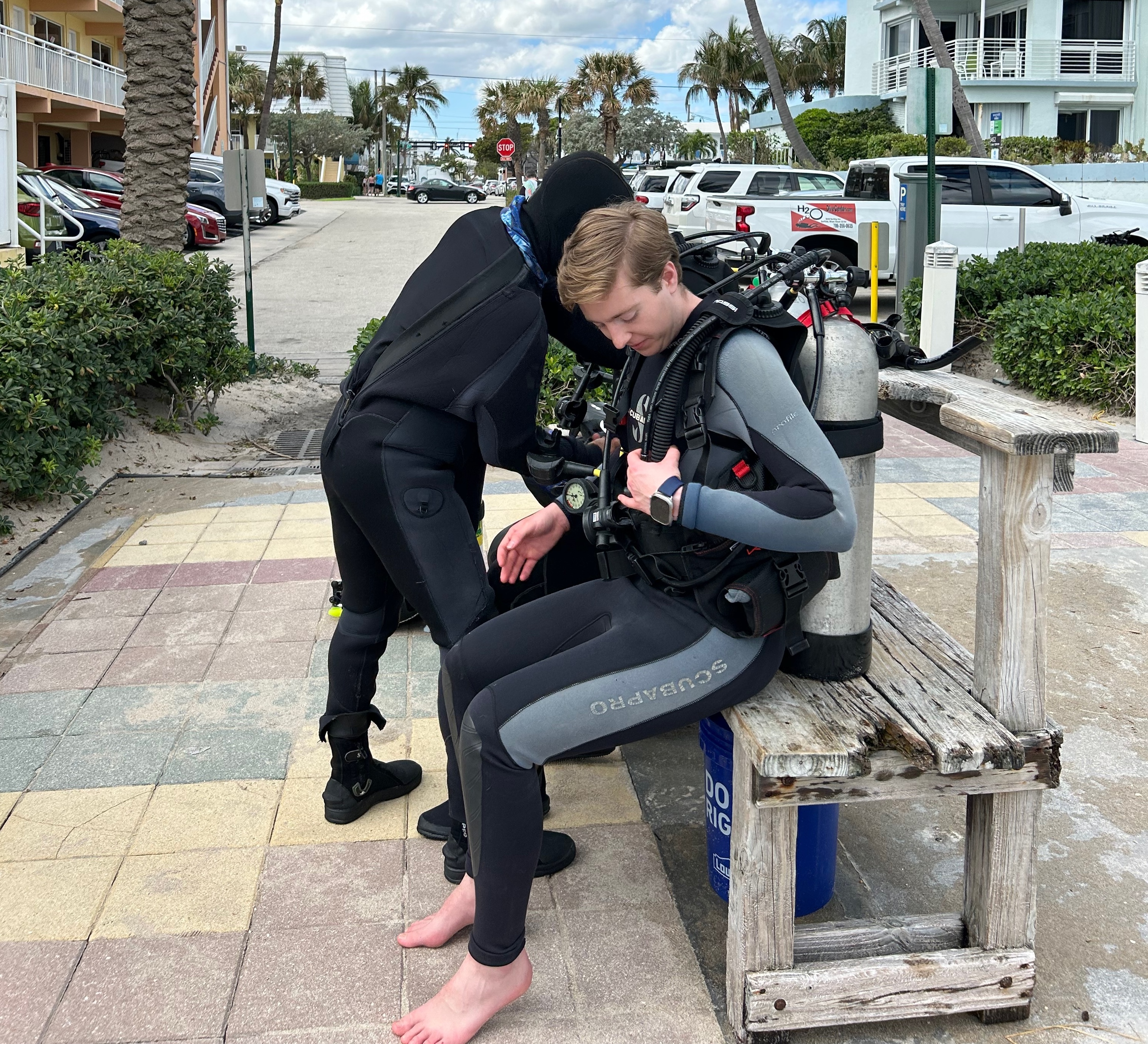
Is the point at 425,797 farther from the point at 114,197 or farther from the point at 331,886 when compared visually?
the point at 114,197

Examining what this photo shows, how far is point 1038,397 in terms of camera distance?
9.80 m

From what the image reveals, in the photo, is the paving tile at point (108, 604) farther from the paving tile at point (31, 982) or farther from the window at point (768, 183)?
the window at point (768, 183)

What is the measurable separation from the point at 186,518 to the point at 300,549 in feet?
3.35

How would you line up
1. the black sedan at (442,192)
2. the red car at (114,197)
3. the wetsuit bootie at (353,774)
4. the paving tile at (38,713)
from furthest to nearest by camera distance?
1. the black sedan at (442,192)
2. the red car at (114,197)
3. the paving tile at (38,713)
4. the wetsuit bootie at (353,774)

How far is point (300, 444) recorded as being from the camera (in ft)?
29.4

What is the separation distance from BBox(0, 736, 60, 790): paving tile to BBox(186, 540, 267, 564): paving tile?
1.99 metres

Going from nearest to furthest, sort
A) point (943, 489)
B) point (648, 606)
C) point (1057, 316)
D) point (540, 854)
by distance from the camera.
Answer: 1. point (648, 606)
2. point (540, 854)
3. point (943, 489)
4. point (1057, 316)

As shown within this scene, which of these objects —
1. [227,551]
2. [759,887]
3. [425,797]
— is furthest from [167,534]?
[759,887]

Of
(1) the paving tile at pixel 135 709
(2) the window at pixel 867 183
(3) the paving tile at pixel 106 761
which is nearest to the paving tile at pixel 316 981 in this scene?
(3) the paving tile at pixel 106 761

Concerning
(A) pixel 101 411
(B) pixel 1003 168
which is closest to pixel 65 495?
(A) pixel 101 411

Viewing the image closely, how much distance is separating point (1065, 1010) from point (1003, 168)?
15.7 meters

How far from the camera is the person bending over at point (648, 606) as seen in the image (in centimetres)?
231

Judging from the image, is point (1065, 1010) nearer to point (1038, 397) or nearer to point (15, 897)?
point (15, 897)

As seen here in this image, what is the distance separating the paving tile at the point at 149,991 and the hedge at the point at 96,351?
3.75 m
